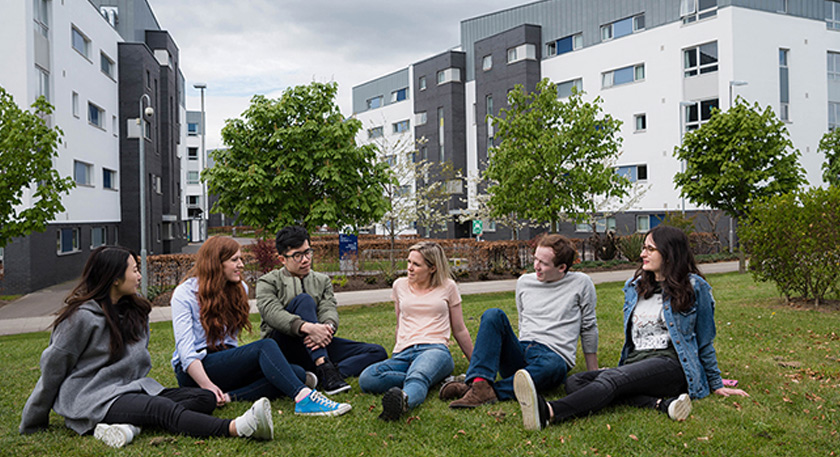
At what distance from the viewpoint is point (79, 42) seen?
26750 millimetres

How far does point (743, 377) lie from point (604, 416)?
2125 mm

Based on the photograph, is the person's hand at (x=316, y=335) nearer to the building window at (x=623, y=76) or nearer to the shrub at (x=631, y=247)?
the shrub at (x=631, y=247)

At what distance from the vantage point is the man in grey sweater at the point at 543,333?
512 centimetres

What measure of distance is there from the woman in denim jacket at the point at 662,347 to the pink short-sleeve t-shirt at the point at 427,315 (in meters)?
1.30

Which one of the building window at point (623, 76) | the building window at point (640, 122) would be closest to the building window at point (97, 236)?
the building window at point (640, 122)

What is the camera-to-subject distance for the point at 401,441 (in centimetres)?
441

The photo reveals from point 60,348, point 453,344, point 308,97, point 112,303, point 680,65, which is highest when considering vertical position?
point 680,65

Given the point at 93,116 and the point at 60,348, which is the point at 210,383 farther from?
the point at 93,116

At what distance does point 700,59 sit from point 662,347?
3333 cm

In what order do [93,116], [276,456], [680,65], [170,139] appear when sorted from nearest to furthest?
[276,456] < [93,116] < [680,65] < [170,139]

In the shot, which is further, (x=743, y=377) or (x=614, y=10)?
(x=614, y=10)

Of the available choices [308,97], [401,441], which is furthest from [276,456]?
[308,97]

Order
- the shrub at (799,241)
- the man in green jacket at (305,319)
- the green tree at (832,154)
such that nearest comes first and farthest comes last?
1. the man in green jacket at (305,319)
2. the shrub at (799,241)
3. the green tree at (832,154)

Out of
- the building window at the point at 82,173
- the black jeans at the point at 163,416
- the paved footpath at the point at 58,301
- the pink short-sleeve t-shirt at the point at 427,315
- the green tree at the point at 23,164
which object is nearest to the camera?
the black jeans at the point at 163,416
